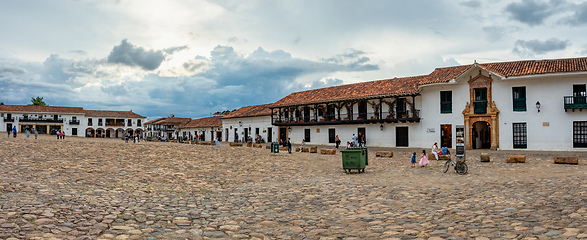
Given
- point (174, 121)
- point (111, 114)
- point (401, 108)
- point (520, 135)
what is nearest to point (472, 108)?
point (520, 135)

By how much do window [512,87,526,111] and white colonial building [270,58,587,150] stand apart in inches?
2.4

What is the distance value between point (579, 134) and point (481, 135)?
699cm

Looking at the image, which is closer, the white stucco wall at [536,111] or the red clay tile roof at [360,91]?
the white stucco wall at [536,111]

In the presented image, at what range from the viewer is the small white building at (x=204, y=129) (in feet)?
189

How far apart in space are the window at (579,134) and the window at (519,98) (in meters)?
3.30

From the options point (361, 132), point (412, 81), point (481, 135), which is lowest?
point (481, 135)

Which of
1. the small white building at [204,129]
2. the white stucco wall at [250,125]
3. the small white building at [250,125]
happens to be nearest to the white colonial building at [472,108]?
the white stucco wall at [250,125]

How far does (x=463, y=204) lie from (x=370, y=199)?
217 centimetres

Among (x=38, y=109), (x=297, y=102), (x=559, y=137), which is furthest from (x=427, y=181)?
(x=38, y=109)

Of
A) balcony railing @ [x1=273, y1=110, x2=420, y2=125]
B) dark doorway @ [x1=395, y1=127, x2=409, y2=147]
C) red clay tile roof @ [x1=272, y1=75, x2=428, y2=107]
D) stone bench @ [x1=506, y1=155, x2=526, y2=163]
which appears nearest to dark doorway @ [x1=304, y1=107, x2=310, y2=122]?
balcony railing @ [x1=273, y1=110, x2=420, y2=125]

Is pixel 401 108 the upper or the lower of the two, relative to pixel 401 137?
upper

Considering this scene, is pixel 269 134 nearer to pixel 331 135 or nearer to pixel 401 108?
pixel 331 135

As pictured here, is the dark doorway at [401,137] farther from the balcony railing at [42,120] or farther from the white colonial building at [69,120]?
the balcony railing at [42,120]

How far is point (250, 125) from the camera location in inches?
1946
